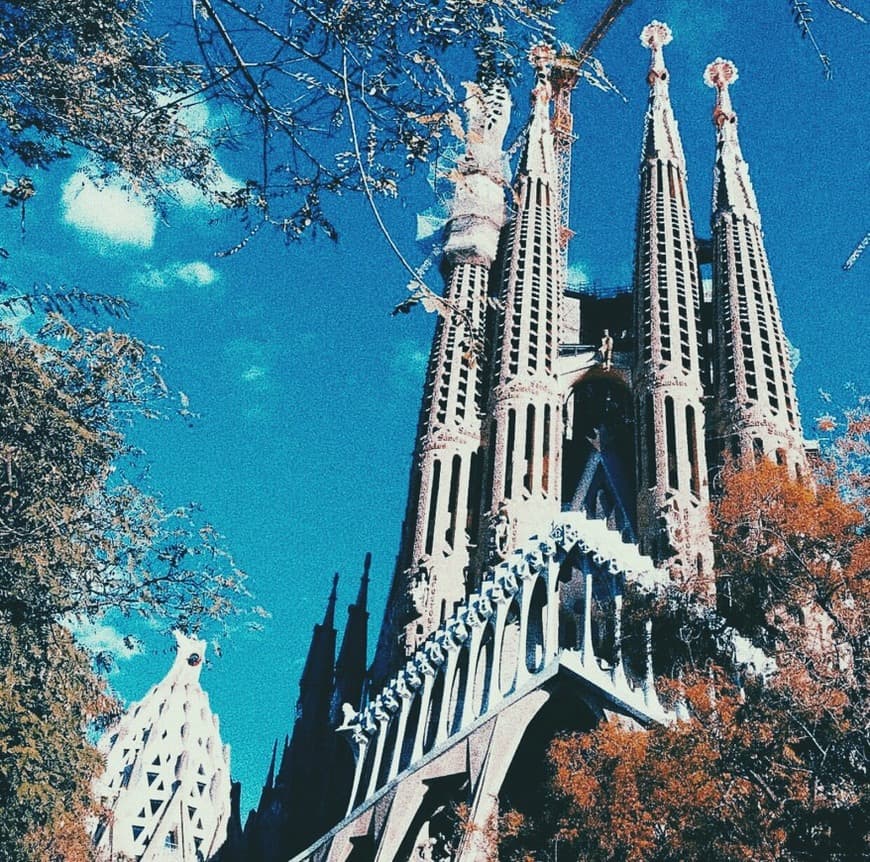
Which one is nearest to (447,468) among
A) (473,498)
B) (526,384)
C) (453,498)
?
(453,498)

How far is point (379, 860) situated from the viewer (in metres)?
16.0

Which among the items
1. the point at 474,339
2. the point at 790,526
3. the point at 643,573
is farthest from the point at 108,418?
the point at 643,573

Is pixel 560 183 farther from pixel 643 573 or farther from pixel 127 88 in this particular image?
pixel 127 88

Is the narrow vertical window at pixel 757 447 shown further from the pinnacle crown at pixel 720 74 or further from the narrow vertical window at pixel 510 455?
the pinnacle crown at pixel 720 74

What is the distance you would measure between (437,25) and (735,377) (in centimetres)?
2066

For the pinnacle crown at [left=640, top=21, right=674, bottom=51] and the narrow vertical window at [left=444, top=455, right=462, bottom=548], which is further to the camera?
the pinnacle crown at [left=640, top=21, right=674, bottom=51]

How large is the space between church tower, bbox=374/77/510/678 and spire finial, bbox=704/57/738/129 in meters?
8.89

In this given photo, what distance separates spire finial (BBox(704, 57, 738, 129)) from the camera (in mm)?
32906

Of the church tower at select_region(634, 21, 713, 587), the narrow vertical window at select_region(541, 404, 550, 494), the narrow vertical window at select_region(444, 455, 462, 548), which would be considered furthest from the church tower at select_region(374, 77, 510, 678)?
the church tower at select_region(634, 21, 713, 587)

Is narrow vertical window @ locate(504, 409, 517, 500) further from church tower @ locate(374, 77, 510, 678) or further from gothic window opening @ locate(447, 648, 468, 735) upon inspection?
gothic window opening @ locate(447, 648, 468, 735)

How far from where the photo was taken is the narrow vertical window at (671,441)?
23094mm

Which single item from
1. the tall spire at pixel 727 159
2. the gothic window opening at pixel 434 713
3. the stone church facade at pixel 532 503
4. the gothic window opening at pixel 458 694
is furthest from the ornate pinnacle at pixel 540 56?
the tall spire at pixel 727 159

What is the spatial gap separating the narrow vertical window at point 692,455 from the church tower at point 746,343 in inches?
26.3

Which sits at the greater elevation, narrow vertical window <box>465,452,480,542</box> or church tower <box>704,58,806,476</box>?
church tower <box>704,58,806,476</box>
